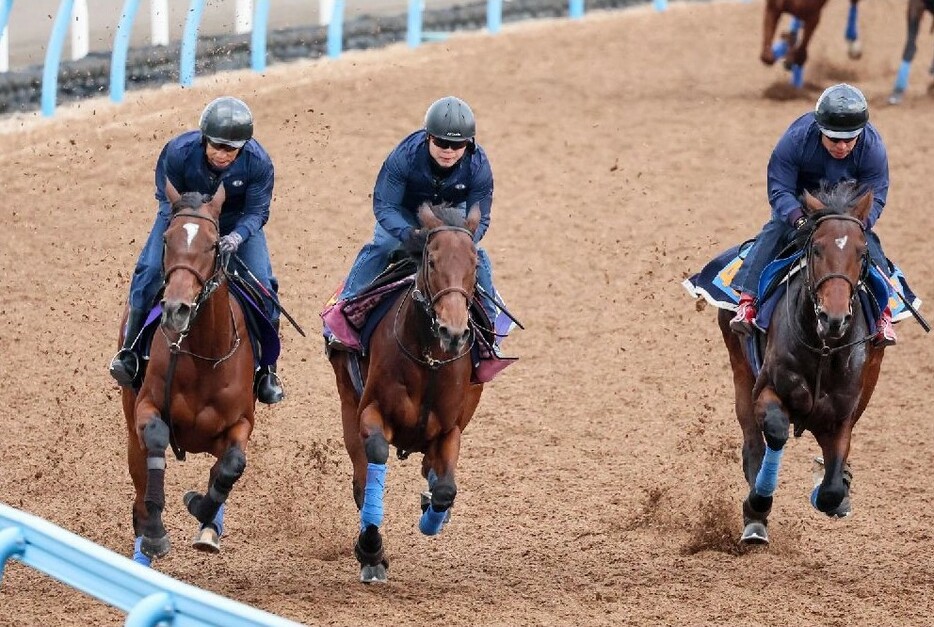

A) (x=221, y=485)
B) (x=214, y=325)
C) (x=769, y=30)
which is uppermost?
(x=214, y=325)

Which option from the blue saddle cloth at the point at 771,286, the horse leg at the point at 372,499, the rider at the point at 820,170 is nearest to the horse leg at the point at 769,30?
the blue saddle cloth at the point at 771,286

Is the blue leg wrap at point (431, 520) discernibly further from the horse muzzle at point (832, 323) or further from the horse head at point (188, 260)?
the horse muzzle at point (832, 323)

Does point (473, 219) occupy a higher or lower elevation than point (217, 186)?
higher

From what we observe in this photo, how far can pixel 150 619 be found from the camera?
6047 millimetres

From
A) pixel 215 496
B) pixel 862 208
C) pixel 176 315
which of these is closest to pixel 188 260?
pixel 176 315

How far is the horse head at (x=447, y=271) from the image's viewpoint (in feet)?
27.2

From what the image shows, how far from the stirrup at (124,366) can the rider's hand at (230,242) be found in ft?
2.78

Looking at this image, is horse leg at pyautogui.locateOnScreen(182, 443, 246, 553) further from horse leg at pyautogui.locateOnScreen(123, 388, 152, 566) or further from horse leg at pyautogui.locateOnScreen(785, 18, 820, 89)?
horse leg at pyautogui.locateOnScreen(785, 18, 820, 89)

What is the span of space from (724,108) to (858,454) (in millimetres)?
8351

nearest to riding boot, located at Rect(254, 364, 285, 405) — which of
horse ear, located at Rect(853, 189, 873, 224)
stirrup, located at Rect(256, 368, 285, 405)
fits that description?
stirrup, located at Rect(256, 368, 285, 405)

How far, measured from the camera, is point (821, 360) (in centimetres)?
929

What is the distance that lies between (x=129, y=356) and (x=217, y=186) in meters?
1.12

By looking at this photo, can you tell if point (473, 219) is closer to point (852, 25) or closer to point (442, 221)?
point (442, 221)

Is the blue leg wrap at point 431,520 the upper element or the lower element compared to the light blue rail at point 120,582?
lower
